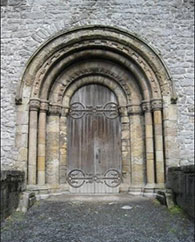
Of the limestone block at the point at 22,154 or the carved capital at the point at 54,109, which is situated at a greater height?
the carved capital at the point at 54,109

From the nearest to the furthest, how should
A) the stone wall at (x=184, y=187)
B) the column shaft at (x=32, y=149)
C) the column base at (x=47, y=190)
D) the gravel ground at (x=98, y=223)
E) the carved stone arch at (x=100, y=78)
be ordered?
the gravel ground at (x=98, y=223)
the stone wall at (x=184, y=187)
the column base at (x=47, y=190)
the column shaft at (x=32, y=149)
the carved stone arch at (x=100, y=78)

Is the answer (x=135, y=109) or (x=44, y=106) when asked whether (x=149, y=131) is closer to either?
(x=135, y=109)

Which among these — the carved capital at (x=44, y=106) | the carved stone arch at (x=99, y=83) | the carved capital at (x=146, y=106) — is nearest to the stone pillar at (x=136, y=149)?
the carved capital at (x=146, y=106)

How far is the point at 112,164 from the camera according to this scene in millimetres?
6520

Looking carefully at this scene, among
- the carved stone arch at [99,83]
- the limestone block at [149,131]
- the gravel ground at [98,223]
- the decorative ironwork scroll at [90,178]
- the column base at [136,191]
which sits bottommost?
the gravel ground at [98,223]

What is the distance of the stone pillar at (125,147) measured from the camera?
636 cm

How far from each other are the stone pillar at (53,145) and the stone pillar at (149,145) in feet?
6.71

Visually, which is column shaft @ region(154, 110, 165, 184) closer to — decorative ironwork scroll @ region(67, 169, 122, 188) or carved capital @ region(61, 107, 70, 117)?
decorative ironwork scroll @ region(67, 169, 122, 188)

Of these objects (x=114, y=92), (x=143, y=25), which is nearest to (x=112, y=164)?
(x=114, y=92)

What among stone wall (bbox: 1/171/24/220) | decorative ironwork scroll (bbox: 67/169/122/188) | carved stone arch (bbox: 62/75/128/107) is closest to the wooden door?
decorative ironwork scroll (bbox: 67/169/122/188)

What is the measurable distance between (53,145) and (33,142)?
24.4 inches

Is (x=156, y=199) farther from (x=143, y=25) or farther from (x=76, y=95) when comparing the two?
(x=143, y=25)

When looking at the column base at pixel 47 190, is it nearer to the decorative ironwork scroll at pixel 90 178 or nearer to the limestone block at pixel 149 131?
the decorative ironwork scroll at pixel 90 178

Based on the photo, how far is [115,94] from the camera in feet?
22.3
